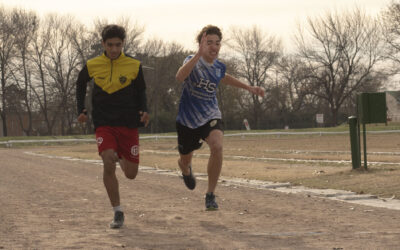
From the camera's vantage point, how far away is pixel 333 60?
2820 inches

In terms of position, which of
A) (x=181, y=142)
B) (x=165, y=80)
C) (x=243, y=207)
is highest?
(x=165, y=80)

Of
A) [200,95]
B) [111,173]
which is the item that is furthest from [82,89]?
[200,95]

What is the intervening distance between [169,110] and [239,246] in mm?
77341

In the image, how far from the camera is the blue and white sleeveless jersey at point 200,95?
782cm

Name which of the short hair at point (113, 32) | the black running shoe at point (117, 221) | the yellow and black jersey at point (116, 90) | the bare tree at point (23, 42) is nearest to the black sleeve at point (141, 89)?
the yellow and black jersey at point (116, 90)

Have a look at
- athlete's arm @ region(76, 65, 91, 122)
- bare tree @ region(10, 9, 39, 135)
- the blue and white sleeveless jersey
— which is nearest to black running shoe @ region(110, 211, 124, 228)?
athlete's arm @ region(76, 65, 91, 122)

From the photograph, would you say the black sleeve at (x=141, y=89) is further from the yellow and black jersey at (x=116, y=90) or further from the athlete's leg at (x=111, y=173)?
the athlete's leg at (x=111, y=173)

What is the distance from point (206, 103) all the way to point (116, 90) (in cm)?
128

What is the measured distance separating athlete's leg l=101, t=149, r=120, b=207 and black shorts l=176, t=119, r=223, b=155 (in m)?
1.19

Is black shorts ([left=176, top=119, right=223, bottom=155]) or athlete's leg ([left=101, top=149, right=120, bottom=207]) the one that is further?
black shorts ([left=176, top=119, right=223, bottom=155])

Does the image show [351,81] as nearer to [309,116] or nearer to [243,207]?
[309,116]

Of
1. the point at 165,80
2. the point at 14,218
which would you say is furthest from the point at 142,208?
the point at 165,80

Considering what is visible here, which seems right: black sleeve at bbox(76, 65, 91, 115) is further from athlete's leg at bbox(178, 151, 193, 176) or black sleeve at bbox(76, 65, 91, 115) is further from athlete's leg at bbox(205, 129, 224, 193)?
athlete's leg at bbox(178, 151, 193, 176)

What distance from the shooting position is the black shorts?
26.2 feet
